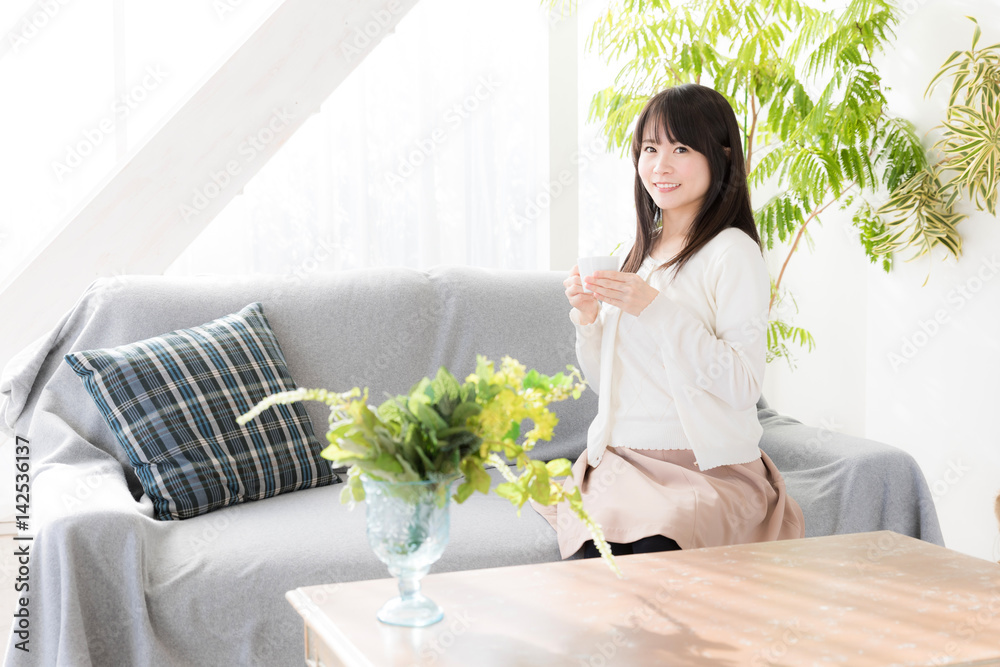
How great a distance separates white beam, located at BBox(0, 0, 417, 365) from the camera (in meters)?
2.51

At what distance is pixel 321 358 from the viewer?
2092 mm

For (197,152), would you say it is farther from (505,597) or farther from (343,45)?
(505,597)

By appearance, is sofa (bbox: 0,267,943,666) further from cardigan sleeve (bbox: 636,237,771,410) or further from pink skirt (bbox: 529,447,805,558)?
cardigan sleeve (bbox: 636,237,771,410)

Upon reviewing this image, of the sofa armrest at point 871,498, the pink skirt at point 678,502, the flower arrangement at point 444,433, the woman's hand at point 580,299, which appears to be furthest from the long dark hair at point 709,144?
the flower arrangement at point 444,433

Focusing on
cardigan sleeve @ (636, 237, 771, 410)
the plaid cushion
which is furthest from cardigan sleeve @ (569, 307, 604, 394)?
the plaid cushion

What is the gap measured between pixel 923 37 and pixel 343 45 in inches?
75.4

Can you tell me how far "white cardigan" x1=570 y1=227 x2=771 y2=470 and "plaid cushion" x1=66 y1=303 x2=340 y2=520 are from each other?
680 mm

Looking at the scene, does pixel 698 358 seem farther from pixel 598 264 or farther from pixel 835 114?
pixel 835 114

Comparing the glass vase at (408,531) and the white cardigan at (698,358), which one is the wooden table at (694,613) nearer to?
the glass vase at (408,531)

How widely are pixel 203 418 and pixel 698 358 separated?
100 centimetres

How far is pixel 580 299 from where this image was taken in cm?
162

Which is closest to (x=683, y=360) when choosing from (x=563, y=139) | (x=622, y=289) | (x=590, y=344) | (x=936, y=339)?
(x=622, y=289)

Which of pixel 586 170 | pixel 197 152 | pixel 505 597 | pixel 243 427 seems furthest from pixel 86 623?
pixel 586 170

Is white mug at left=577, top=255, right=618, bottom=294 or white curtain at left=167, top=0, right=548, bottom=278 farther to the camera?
white curtain at left=167, top=0, right=548, bottom=278
